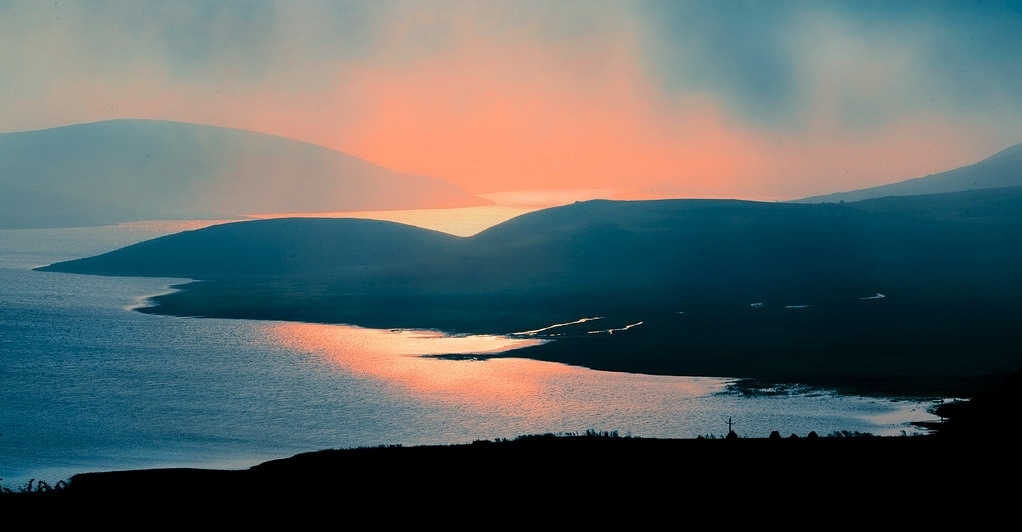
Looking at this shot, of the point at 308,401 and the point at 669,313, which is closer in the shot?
the point at 308,401

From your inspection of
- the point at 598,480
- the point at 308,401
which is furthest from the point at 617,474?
the point at 308,401

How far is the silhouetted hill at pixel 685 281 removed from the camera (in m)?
59.3

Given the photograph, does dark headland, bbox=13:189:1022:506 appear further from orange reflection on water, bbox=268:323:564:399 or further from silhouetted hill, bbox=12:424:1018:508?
orange reflection on water, bbox=268:323:564:399

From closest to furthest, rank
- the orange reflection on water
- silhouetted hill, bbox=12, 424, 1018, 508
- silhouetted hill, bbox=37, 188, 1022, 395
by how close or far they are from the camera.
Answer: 1. silhouetted hill, bbox=12, 424, 1018, 508
2. the orange reflection on water
3. silhouetted hill, bbox=37, 188, 1022, 395

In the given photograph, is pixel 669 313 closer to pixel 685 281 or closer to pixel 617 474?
pixel 685 281

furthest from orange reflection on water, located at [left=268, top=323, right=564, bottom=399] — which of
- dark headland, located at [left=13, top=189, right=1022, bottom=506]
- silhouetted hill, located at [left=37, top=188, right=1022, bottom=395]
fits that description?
dark headland, located at [left=13, top=189, right=1022, bottom=506]

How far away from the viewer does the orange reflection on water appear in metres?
51.8

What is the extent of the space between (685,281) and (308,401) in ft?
192

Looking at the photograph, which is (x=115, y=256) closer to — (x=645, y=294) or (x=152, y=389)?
(x=645, y=294)

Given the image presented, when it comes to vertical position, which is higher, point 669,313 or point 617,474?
point 669,313

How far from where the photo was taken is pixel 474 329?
7338 centimetres

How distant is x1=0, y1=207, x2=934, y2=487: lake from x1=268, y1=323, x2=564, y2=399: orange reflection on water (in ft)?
0.40

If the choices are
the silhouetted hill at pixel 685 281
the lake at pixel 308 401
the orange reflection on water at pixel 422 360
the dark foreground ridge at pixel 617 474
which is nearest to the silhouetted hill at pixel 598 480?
the dark foreground ridge at pixel 617 474

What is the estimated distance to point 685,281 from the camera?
333 feet
